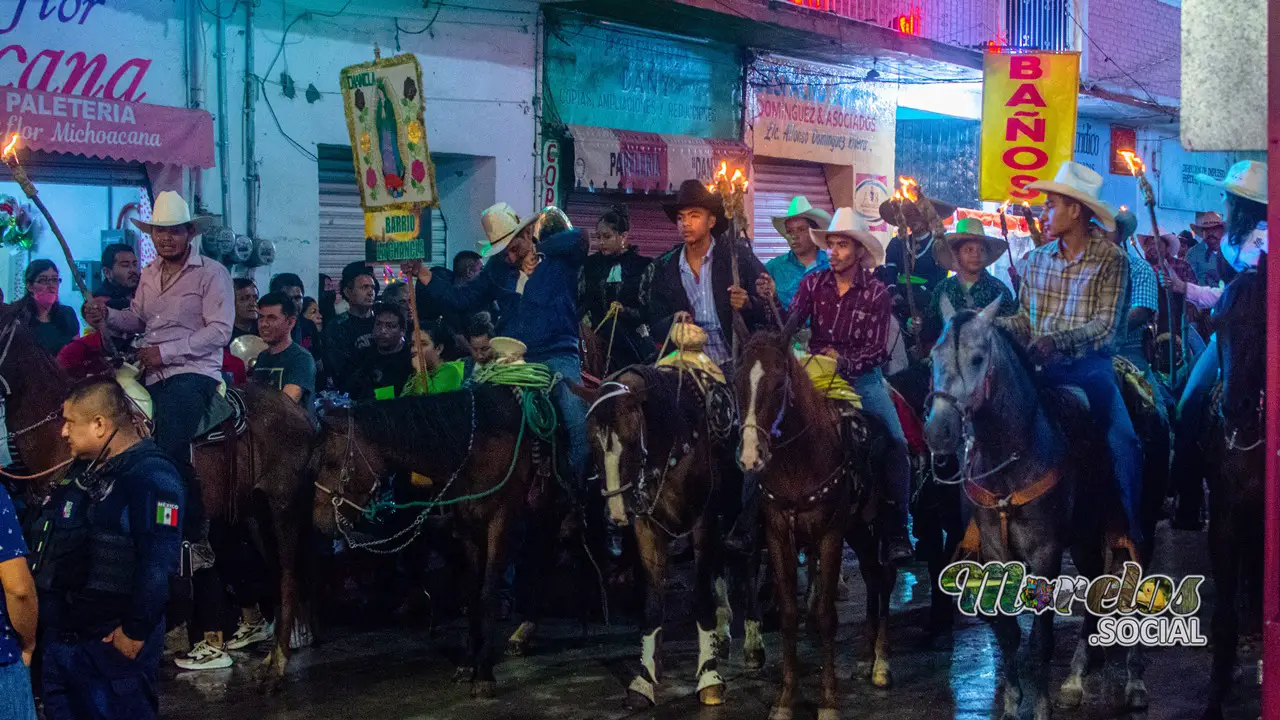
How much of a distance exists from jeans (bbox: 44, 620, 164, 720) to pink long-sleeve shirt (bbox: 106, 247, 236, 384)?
339cm

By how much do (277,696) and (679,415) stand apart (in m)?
2.81

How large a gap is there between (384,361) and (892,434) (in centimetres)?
399

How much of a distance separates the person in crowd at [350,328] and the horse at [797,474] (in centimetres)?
424

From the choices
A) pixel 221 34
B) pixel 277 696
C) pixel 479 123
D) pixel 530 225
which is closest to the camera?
pixel 277 696

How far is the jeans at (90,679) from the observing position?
19.1ft

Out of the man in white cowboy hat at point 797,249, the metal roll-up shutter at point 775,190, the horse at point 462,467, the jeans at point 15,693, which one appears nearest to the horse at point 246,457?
the horse at point 462,467

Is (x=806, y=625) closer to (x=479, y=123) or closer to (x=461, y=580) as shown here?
(x=461, y=580)

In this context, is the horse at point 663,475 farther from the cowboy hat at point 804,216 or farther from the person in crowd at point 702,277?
the cowboy hat at point 804,216

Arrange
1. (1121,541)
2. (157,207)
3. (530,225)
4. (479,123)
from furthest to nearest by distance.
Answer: (479,123) → (530,225) → (157,207) → (1121,541)

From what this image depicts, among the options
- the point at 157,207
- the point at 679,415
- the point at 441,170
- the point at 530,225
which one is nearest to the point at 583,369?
the point at 530,225

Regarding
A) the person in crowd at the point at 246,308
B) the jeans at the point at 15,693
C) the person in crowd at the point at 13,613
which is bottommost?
the jeans at the point at 15,693

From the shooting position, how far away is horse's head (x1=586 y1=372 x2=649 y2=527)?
809 centimetres

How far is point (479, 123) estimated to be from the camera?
16.3m

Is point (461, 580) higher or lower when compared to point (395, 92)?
lower
